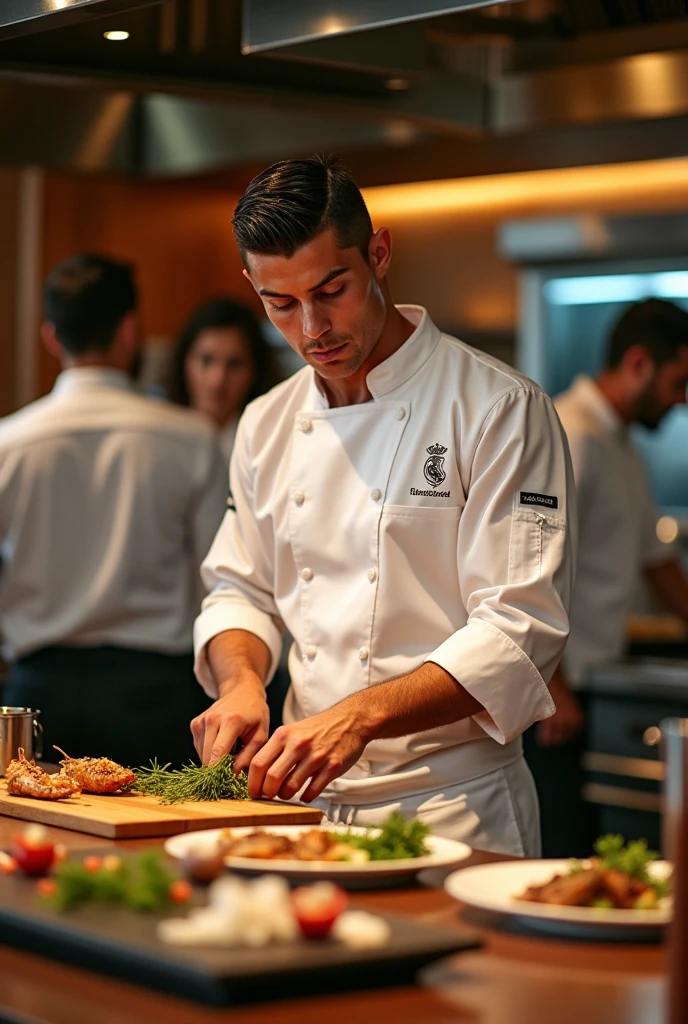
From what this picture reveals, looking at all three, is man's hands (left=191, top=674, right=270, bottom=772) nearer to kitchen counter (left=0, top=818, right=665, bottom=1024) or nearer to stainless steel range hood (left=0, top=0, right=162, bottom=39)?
kitchen counter (left=0, top=818, right=665, bottom=1024)

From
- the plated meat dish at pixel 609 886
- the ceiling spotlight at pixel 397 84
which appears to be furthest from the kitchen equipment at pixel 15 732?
the ceiling spotlight at pixel 397 84

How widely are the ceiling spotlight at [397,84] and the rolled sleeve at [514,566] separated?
0.75 meters

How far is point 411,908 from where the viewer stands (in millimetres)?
Answer: 1407

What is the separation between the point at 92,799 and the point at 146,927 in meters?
0.71

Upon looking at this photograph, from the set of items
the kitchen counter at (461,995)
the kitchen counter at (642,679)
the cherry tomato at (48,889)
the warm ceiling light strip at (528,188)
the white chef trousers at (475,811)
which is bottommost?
the kitchen counter at (642,679)

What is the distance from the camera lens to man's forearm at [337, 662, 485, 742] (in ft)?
6.25

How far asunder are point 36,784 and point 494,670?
577 millimetres

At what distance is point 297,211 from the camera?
6.65 ft

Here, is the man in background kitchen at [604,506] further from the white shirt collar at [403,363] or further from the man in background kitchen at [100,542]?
the white shirt collar at [403,363]

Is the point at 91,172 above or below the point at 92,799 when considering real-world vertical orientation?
above

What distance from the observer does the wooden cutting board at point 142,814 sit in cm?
173

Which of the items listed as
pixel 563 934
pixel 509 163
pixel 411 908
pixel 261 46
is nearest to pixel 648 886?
pixel 563 934

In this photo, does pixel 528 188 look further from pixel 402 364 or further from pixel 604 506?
pixel 402 364

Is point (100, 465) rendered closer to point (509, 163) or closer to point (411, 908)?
point (509, 163)
